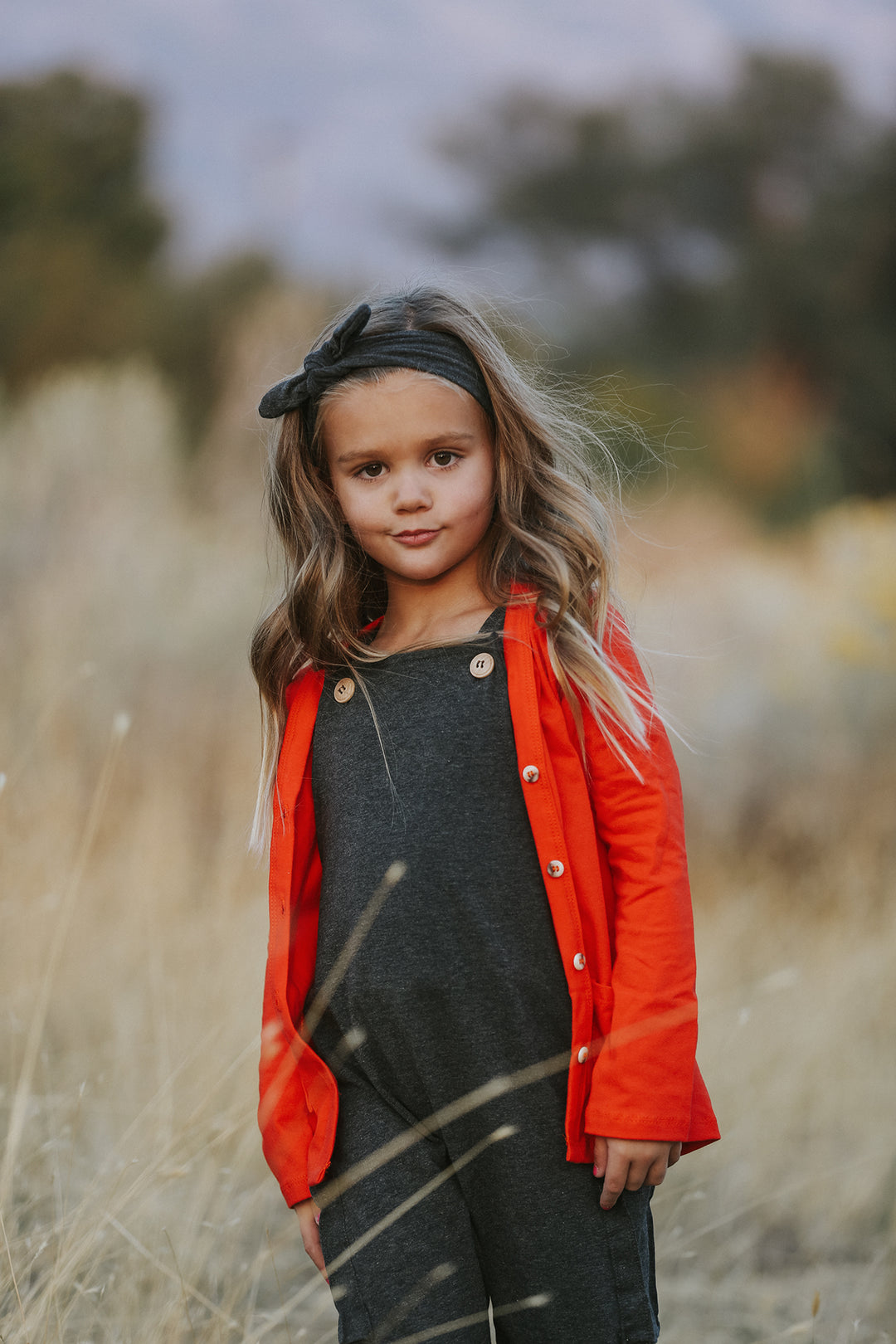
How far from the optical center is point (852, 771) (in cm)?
517

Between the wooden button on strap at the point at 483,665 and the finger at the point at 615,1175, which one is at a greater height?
the wooden button on strap at the point at 483,665

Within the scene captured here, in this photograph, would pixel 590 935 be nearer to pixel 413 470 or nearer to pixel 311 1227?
pixel 311 1227

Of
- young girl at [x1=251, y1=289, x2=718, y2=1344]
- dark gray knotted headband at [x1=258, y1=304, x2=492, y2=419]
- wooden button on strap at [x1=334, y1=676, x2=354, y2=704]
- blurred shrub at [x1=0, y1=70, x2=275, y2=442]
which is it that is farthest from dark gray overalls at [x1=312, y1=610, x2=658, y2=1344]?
blurred shrub at [x1=0, y1=70, x2=275, y2=442]

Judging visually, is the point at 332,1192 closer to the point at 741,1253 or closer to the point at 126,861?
the point at 741,1253

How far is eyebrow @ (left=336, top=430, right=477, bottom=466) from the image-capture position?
5.00 feet

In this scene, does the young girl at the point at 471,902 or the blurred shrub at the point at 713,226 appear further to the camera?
the blurred shrub at the point at 713,226

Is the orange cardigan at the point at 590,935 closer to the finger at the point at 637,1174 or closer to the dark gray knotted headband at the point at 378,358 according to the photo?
the finger at the point at 637,1174

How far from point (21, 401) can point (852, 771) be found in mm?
4772

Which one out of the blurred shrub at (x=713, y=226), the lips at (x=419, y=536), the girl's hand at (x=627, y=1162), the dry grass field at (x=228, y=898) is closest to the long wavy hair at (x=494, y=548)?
the lips at (x=419, y=536)

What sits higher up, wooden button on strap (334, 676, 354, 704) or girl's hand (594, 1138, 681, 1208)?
wooden button on strap (334, 676, 354, 704)

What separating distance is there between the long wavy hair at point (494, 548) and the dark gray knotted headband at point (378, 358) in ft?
0.05

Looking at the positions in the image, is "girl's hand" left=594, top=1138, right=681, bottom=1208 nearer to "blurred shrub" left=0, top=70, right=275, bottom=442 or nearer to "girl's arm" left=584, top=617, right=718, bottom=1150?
"girl's arm" left=584, top=617, right=718, bottom=1150

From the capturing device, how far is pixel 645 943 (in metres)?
1.37

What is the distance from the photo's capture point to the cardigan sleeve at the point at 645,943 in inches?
52.3
